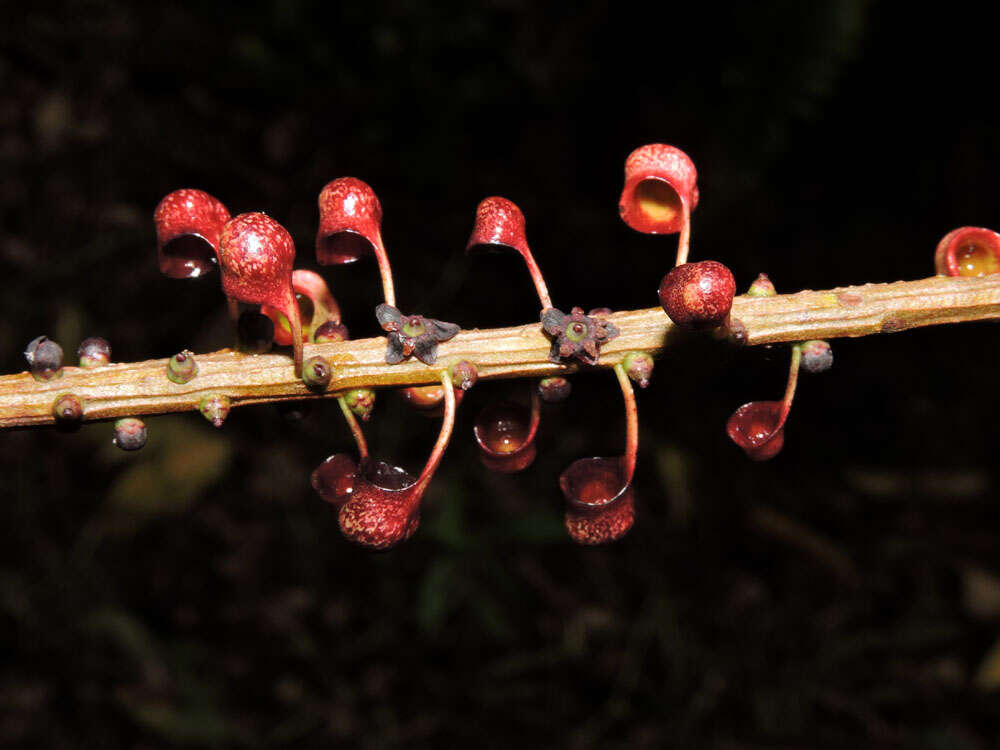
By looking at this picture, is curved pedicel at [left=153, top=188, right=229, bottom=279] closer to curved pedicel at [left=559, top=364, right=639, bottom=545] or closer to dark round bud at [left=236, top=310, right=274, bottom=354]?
dark round bud at [left=236, top=310, right=274, bottom=354]

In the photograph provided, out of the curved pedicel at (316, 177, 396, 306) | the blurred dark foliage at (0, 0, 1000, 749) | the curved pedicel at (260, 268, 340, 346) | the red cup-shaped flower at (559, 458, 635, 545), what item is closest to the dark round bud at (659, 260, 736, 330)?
the red cup-shaped flower at (559, 458, 635, 545)

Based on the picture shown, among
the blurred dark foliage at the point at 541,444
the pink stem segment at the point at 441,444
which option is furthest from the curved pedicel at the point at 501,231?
the blurred dark foliage at the point at 541,444

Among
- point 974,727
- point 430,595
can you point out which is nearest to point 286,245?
point 430,595

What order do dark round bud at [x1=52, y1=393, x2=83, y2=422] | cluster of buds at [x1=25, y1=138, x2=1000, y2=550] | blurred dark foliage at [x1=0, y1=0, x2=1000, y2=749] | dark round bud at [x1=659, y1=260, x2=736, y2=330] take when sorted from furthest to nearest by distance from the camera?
blurred dark foliage at [x1=0, y1=0, x2=1000, y2=749] → dark round bud at [x1=52, y1=393, x2=83, y2=422] → cluster of buds at [x1=25, y1=138, x2=1000, y2=550] → dark round bud at [x1=659, y1=260, x2=736, y2=330]

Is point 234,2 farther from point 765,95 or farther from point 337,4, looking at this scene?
point 765,95

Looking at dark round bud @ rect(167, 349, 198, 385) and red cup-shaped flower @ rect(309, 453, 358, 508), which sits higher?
dark round bud @ rect(167, 349, 198, 385)

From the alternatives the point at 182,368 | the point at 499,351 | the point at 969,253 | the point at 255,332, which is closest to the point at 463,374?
the point at 499,351
